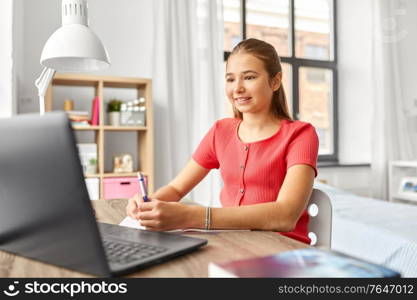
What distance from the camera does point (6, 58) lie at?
2045 mm

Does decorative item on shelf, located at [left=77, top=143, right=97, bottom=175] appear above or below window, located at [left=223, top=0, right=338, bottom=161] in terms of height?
below

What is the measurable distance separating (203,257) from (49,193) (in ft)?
0.95

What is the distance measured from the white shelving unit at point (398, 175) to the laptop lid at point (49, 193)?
3.79 meters

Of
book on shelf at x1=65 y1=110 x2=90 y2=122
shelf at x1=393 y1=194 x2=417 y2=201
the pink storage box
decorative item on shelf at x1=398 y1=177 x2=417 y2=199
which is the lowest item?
shelf at x1=393 y1=194 x2=417 y2=201

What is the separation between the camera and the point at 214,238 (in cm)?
85

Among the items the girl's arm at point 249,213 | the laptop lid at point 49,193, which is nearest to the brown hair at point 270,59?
the girl's arm at point 249,213

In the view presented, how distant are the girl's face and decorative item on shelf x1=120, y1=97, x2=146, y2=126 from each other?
1717mm

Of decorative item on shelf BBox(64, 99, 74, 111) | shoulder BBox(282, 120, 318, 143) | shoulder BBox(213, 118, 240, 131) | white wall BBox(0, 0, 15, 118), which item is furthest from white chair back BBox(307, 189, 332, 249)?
decorative item on shelf BBox(64, 99, 74, 111)

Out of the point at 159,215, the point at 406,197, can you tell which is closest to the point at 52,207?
the point at 159,215

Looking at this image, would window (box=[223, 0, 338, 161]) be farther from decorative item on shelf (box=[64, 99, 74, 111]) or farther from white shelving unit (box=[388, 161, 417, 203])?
decorative item on shelf (box=[64, 99, 74, 111])

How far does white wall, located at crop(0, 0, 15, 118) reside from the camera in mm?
2039

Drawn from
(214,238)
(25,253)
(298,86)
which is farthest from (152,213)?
(298,86)

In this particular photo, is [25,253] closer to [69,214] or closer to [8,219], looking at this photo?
[8,219]

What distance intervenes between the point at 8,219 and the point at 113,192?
2.16 meters
